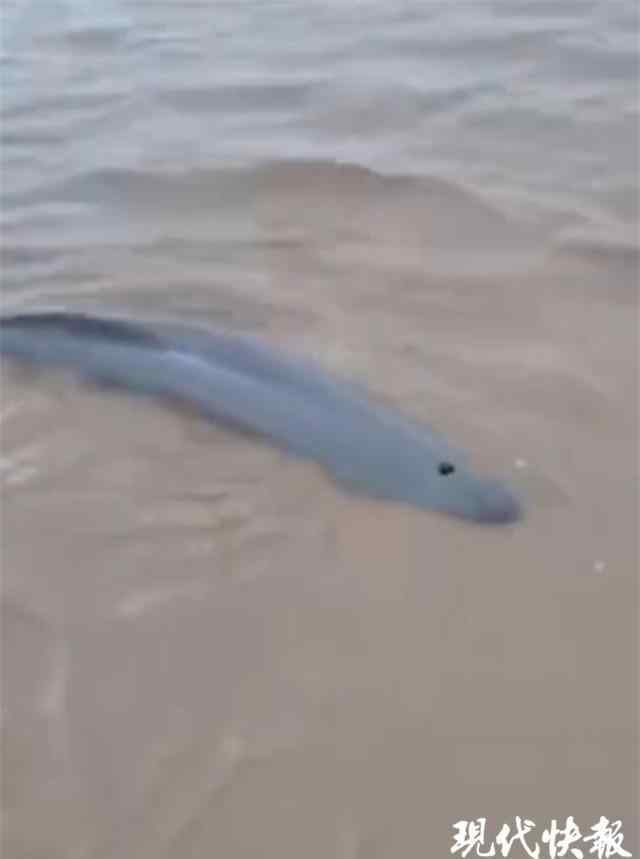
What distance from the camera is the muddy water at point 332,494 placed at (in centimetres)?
241

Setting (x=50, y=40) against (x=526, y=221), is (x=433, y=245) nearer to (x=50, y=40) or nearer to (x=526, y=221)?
(x=526, y=221)

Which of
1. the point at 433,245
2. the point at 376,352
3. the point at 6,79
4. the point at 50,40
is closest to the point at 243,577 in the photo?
the point at 376,352

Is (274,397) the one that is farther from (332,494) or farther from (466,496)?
(466,496)

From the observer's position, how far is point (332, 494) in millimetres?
3068

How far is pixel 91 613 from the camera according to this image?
9.31 feet

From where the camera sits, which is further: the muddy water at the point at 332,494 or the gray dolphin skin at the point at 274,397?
the gray dolphin skin at the point at 274,397

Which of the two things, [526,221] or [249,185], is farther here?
[249,185]

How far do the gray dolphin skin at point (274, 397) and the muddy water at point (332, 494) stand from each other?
0.20 feet

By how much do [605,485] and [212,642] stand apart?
1016mm

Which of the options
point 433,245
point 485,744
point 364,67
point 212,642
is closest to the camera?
point 485,744

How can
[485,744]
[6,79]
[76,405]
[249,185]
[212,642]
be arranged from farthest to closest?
[6,79]
[249,185]
[76,405]
[212,642]
[485,744]

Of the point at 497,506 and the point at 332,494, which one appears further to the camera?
the point at 332,494

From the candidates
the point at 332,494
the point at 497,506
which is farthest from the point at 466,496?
the point at 332,494

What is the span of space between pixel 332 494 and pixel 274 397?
1.18 ft
